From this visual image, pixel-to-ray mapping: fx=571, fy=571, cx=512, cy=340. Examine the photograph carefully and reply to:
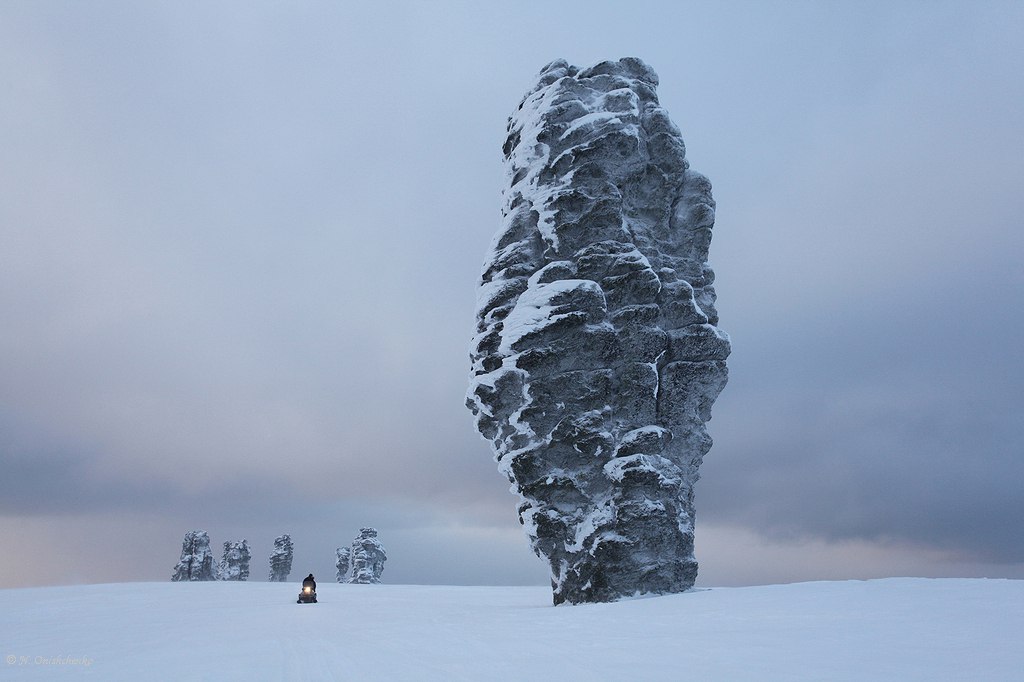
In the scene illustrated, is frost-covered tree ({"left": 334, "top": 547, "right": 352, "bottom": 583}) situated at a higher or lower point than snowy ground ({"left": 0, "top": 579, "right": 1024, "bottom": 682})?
lower

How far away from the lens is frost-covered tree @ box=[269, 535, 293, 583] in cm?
7681

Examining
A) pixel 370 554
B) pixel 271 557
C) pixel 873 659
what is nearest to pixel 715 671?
pixel 873 659

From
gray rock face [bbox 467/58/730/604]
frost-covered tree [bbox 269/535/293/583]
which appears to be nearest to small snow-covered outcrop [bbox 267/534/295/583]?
frost-covered tree [bbox 269/535/293/583]

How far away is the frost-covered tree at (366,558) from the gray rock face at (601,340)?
177 ft

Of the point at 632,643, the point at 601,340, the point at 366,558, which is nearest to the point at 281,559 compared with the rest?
the point at 366,558

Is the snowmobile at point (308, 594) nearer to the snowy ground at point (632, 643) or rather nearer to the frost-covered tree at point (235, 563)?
the snowy ground at point (632, 643)

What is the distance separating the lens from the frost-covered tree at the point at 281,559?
76812 mm

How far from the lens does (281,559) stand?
76.8 m

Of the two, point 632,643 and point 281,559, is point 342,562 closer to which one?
point 281,559

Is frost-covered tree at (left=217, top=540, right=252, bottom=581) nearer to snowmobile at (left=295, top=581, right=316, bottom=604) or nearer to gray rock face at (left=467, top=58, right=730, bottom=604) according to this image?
snowmobile at (left=295, top=581, right=316, bottom=604)

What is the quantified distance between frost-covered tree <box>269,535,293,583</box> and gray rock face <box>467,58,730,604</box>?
67.5 meters

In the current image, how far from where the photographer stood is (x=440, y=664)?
7.75 meters

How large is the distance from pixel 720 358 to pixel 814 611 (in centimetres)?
1241

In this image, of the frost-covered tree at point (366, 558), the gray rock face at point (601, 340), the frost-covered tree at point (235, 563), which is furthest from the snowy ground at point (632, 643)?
the frost-covered tree at point (235, 563)
